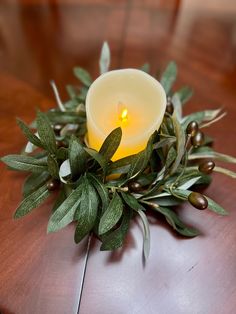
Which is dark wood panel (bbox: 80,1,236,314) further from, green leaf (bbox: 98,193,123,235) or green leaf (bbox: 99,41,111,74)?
green leaf (bbox: 99,41,111,74)

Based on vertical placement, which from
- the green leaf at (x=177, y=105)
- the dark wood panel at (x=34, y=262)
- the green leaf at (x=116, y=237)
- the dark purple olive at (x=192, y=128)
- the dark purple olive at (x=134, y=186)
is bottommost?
the dark wood panel at (x=34, y=262)

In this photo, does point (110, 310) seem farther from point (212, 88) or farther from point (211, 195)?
point (212, 88)

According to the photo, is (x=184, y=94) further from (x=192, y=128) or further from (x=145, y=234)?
(x=145, y=234)

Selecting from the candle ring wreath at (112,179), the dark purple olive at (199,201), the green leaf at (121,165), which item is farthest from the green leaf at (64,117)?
the dark purple olive at (199,201)

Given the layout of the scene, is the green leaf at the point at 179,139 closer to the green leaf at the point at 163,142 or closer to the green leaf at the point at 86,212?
the green leaf at the point at 163,142

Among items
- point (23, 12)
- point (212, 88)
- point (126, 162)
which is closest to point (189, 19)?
point (212, 88)
